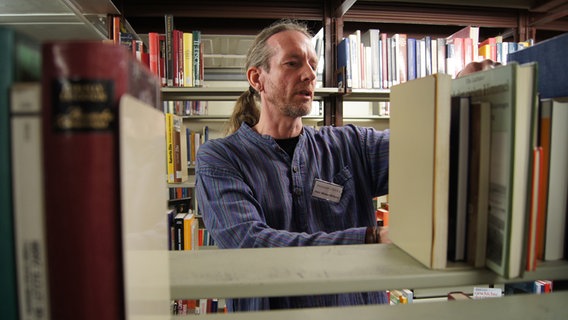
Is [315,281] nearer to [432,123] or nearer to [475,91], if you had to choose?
[432,123]

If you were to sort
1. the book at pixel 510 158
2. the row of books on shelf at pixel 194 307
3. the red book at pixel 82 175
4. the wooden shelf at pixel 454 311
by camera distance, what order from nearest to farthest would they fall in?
the red book at pixel 82 175, the book at pixel 510 158, the wooden shelf at pixel 454 311, the row of books on shelf at pixel 194 307

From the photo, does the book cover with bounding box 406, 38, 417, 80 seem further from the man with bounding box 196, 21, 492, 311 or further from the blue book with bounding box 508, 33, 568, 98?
the blue book with bounding box 508, 33, 568, 98

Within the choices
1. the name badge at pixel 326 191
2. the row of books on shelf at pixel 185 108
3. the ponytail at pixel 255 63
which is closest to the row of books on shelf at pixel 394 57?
the ponytail at pixel 255 63

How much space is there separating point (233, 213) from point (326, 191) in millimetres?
425

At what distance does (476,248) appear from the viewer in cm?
51

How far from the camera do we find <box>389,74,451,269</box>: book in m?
0.47

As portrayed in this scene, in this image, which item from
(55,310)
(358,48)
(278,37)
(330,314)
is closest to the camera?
(55,310)

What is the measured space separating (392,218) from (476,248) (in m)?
0.16

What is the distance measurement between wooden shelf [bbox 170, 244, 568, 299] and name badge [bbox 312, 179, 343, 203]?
0.74 metres

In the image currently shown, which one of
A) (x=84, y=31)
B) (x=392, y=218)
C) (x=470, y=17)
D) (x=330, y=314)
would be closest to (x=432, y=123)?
(x=392, y=218)

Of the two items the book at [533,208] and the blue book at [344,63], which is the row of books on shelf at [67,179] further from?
the blue book at [344,63]

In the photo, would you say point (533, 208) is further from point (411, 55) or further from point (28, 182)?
point (411, 55)

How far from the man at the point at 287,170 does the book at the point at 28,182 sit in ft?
2.04

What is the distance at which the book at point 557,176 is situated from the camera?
51 centimetres
